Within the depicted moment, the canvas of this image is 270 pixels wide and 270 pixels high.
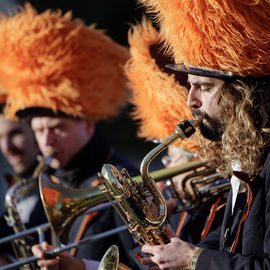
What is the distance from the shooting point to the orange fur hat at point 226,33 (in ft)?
8.64

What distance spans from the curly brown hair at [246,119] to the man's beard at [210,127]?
36 millimetres

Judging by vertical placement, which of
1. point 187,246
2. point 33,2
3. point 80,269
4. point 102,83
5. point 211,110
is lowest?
point 80,269

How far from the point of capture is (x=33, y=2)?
7.85m

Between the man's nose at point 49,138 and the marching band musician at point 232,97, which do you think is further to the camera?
the man's nose at point 49,138

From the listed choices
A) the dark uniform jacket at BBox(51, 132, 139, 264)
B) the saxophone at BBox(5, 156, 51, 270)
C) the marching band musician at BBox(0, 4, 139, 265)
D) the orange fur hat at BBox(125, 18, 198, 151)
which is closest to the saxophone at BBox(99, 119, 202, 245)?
the orange fur hat at BBox(125, 18, 198, 151)

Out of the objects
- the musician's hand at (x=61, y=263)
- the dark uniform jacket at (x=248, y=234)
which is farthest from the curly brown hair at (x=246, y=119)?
the musician's hand at (x=61, y=263)

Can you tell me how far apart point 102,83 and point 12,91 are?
867 mm

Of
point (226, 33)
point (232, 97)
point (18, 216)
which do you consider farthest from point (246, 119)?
point (18, 216)

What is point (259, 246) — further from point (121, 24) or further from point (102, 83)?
point (121, 24)

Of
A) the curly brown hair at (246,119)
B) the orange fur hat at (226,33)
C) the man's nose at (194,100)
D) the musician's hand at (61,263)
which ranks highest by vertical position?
the orange fur hat at (226,33)

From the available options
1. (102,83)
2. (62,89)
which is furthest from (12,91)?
(102,83)

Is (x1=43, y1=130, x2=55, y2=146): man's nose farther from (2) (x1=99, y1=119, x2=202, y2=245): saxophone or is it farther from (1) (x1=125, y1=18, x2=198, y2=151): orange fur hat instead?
(2) (x1=99, y1=119, x2=202, y2=245): saxophone

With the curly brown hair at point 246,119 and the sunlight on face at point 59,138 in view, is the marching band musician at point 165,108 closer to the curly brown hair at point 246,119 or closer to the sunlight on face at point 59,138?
the curly brown hair at point 246,119

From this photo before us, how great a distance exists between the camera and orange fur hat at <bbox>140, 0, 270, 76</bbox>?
2.63 m
